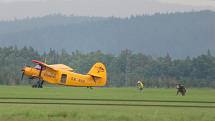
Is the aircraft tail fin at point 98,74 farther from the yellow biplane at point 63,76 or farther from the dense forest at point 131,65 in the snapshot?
the dense forest at point 131,65

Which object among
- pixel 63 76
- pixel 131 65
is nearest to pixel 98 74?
pixel 63 76

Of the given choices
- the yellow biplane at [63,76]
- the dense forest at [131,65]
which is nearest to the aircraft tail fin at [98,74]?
the yellow biplane at [63,76]

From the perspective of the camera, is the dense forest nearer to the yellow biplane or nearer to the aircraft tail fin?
the aircraft tail fin

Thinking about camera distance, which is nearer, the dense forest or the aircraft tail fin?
the aircraft tail fin

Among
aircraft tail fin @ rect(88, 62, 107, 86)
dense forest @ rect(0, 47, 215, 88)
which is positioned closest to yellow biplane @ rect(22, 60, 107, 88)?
aircraft tail fin @ rect(88, 62, 107, 86)

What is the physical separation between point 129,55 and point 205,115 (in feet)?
552

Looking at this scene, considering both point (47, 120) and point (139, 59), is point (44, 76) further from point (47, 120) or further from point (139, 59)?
point (139, 59)

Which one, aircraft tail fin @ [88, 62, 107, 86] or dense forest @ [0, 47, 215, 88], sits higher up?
dense forest @ [0, 47, 215, 88]

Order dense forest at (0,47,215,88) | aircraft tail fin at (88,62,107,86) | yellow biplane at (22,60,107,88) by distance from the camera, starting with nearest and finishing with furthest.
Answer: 1. yellow biplane at (22,60,107,88)
2. aircraft tail fin at (88,62,107,86)
3. dense forest at (0,47,215,88)

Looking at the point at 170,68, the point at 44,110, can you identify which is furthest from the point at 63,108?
the point at 170,68

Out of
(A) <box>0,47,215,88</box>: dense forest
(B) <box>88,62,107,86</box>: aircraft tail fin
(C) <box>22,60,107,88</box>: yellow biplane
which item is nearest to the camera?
(C) <box>22,60,107,88</box>: yellow biplane

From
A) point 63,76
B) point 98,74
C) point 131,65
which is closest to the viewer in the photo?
point 63,76

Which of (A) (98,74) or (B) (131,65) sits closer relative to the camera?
(A) (98,74)

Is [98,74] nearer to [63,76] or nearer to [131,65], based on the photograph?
[63,76]
